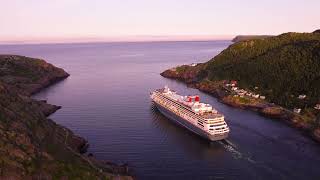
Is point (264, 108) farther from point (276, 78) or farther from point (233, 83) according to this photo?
point (233, 83)

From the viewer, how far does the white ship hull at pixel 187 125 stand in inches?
3607

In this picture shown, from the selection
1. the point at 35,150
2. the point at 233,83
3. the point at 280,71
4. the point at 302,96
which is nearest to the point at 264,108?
the point at 302,96

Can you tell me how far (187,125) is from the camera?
10388 centimetres

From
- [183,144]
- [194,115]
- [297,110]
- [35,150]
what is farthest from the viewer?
[297,110]

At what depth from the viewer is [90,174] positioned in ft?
206

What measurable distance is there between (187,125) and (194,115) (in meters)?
4.64

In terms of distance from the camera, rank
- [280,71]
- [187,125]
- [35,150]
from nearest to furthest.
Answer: [35,150], [187,125], [280,71]

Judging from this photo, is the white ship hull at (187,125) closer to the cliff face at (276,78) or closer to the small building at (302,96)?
the cliff face at (276,78)

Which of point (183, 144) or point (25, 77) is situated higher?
point (25, 77)

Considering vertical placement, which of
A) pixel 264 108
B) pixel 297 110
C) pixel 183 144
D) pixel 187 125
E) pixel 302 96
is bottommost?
pixel 183 144

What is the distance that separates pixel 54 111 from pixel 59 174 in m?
67.8

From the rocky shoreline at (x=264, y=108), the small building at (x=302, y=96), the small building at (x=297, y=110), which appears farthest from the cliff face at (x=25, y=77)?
the small building at (x=302, y=96)

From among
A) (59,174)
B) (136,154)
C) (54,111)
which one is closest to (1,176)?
(59,174)

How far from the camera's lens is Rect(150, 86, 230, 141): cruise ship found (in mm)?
92562
